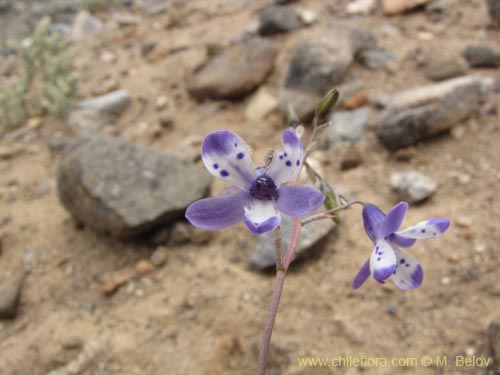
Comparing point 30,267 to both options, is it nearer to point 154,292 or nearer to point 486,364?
point 154,292

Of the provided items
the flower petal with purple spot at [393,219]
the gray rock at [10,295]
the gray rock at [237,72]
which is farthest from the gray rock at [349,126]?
the gray rock at [10,295]

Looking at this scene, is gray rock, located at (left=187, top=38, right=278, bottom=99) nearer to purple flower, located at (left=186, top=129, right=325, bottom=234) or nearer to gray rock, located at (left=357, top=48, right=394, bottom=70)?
gray rock, located at (left=357, top=48, right=394, bottom=70)

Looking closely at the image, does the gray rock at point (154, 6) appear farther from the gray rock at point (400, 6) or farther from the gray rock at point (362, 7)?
the gray rock at point (400, 6)

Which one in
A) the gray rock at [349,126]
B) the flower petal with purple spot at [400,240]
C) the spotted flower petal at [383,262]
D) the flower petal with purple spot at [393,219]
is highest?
the flower petal with purple spot at [393,219]

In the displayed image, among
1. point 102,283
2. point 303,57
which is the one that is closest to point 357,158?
point 303,57

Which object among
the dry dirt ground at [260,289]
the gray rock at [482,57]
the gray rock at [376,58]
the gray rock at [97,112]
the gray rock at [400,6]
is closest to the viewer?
the dry dirt ground at [260,289]

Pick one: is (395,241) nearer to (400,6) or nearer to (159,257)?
(159,257)

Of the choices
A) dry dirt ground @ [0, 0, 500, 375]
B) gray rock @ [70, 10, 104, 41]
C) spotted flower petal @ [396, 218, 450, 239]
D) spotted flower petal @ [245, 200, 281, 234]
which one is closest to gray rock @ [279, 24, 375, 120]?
dry dirt ground @ [0, 0, 500, 375]

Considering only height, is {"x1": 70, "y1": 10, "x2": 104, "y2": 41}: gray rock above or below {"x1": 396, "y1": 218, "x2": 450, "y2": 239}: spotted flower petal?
below
